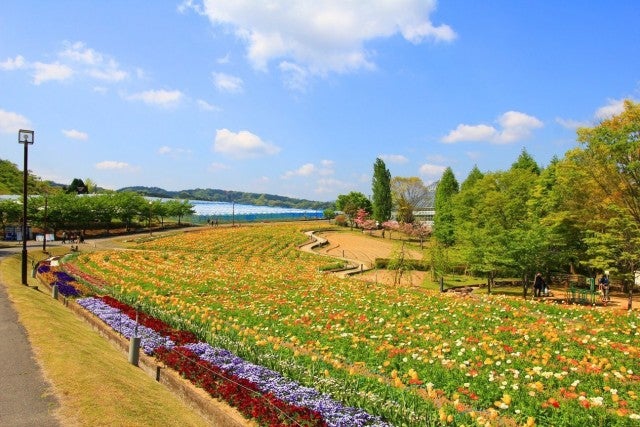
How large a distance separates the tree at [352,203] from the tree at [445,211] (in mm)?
28346

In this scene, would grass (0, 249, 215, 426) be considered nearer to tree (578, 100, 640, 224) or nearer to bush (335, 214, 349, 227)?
tree (578, 100, 640, 224)

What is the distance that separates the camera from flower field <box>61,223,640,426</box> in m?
6.93

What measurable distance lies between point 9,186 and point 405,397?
116 meters

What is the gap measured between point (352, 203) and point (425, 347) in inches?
3323

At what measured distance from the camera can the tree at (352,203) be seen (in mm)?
93688

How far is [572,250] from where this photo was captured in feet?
102

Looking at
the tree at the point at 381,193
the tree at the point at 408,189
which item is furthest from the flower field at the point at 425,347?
the tree at the point at 408,189

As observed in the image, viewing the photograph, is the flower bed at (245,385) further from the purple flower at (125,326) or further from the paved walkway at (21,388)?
the paved walkway at (21,388)

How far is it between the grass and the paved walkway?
0.16 m

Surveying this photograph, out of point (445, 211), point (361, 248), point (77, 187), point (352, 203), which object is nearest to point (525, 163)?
point (445, 211)

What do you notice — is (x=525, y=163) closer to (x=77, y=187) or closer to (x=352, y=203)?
(x=352, y=203)

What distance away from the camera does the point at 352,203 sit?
94688mm

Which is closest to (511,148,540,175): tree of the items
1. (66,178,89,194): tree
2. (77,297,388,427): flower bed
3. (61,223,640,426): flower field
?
(61,223,640,426): flower field

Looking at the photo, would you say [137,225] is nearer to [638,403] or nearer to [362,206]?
[362,206]
